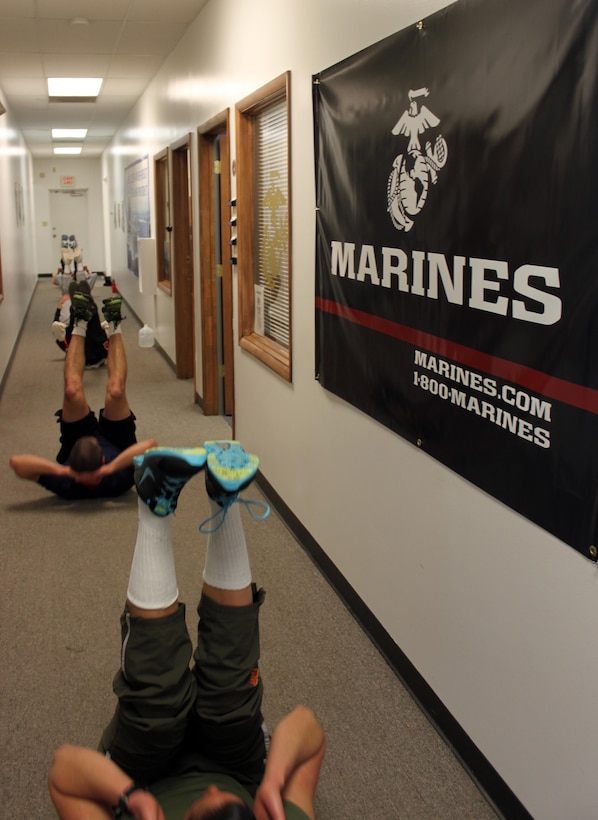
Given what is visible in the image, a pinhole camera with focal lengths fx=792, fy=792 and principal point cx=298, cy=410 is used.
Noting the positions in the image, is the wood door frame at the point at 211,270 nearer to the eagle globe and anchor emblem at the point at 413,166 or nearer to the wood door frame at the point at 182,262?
the wood door frame at the point at 182,262

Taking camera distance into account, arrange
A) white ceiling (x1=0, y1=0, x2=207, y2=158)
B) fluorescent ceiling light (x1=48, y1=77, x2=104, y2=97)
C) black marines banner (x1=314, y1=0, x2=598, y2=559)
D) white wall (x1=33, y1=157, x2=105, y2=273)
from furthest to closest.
→ white wall (x1=33, y1=157, x2=105, y2=273)
fluorescent ceiling light (x1=48, y1=77, x2=104, y2=97)
white ceiling (x1=0, y1=0, x2=207, y2=158)
black marines banner (x1=314, y1=0, x2=598, y2=559)

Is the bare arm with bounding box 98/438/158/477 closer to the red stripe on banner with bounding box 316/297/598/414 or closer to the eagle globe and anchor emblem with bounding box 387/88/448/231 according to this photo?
the red stripe on banner with bounding box 316/297/598/414

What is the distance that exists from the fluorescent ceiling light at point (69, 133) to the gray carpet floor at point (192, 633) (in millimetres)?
9576

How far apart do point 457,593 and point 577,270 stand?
1.02 meters

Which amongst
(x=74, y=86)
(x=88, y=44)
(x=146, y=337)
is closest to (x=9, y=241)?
(x=74, y=86)

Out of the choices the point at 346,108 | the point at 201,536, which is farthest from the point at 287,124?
the point at 201,536

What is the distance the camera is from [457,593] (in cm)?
217

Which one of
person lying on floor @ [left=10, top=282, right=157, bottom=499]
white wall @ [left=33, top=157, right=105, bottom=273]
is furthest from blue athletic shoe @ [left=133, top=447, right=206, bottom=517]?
white wall @ [left=33, top=157, right=105, bottom=273]

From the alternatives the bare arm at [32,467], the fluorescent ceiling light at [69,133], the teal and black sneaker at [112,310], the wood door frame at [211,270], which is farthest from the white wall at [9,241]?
the bare arm at [32,467]

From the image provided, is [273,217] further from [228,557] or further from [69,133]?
[69,133]

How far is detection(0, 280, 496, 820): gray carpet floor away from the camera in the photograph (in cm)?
210

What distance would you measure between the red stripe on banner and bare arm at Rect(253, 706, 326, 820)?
0.87m

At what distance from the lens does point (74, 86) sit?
834 cm

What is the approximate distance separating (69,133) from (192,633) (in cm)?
1217
